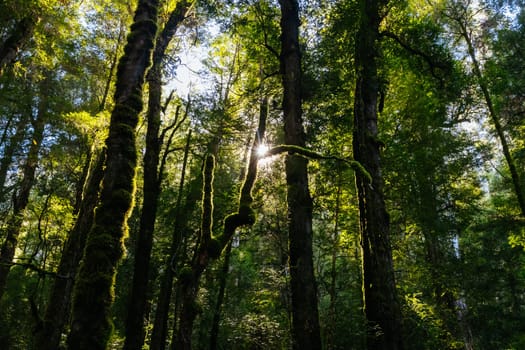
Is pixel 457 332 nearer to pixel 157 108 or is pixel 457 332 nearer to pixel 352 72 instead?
pixel 352 72

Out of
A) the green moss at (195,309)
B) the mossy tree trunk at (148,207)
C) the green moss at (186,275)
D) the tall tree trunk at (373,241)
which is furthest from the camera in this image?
the mossy tree trunk at (148,207)

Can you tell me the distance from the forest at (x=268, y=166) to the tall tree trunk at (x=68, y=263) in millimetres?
47

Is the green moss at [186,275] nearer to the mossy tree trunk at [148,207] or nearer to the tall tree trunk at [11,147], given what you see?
the mossy tree trunk at [148,207]

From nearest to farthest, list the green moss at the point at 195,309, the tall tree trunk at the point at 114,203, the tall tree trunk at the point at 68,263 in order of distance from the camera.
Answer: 1. the tall tree trunk at the point at 114,203
2. the green moss at the point at 195,309
3. the tall tree trunk at the point at 68,263

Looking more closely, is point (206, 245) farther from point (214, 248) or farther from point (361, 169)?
point (361, 169)

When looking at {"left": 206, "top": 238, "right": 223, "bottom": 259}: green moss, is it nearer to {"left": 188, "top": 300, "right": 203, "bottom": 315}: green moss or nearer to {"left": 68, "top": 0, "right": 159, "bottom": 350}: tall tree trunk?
{"left": 188, "top": 300, "right": 203, "bottom": 315}: green moss

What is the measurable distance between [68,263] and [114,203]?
187 inches

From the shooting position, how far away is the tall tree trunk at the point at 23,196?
1280 centimetres

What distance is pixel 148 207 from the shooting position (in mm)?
9539

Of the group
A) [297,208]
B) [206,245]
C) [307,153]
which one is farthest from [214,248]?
[297,208]

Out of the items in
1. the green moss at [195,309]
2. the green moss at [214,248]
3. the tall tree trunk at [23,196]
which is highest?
the tall tree trunk at [23,196]

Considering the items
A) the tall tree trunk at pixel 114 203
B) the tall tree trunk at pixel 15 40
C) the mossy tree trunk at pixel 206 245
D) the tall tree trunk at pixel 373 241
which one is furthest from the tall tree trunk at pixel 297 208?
the tall tree trunk at pixel 15 40

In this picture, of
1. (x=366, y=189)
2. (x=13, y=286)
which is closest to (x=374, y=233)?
(x=366, y=189)

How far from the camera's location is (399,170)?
1277 centimetres
